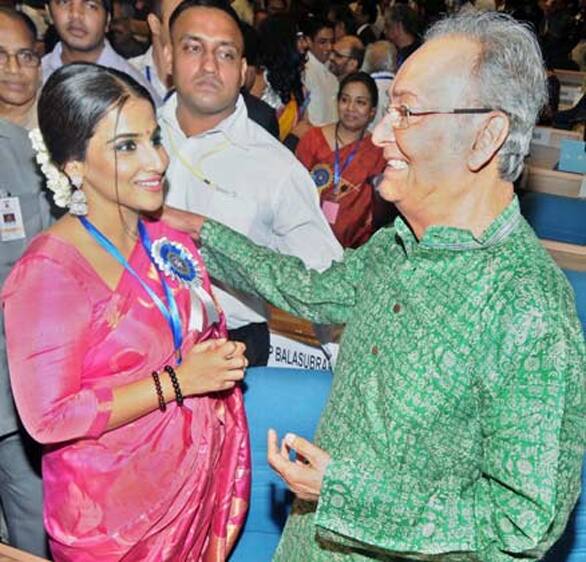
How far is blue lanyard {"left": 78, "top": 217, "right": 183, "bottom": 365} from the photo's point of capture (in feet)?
4.57

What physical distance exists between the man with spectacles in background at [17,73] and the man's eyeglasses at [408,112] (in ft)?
3.92

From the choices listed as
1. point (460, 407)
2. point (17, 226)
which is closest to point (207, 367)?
point (460, 407)

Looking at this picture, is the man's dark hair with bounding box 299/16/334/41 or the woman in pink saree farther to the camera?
the man's dark hair with bounding box 299/16/334/41

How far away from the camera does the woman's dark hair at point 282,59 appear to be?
13.4 ft

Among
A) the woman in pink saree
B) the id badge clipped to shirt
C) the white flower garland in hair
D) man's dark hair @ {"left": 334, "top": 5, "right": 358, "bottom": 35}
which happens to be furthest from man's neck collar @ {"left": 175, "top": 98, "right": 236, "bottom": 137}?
man's dark hair @ {"left": 334, "top": 5, "right": 358, "bottom": 35}

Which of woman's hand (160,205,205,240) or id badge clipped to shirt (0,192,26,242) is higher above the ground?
woman's hand (160,205,205,240)

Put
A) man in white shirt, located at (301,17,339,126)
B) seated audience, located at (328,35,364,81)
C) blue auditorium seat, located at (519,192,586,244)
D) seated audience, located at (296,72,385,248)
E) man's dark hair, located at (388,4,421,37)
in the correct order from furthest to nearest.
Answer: man's dark hair, located at (388,4,421,37)
seated audience, located at (328,35,364,81)
man in white shirt, located at (301,17,339,126)
seated audience, located at (296,72,385,248)
blue auditorium seat, located at (519,192,586,244)

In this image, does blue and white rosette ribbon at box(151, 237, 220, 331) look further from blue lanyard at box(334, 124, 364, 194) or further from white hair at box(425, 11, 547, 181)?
blue lanyard at box(334, 124, 364, 194)

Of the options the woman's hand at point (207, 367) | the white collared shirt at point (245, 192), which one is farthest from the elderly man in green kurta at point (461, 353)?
the white collared shirt at point (245, 192)

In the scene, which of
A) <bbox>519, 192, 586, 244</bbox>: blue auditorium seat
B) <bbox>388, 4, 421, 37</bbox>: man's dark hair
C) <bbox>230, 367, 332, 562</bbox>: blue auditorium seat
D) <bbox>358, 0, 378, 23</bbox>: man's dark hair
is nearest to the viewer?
<bbox>230, 367, 332, 562</bbox>: blue auditorium seat

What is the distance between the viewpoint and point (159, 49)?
303cm

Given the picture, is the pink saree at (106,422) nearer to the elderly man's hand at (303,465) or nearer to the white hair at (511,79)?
the elderly man's hand at (303,465)

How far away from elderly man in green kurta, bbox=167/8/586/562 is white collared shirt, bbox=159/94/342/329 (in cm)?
84

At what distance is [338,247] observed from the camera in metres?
2.10
